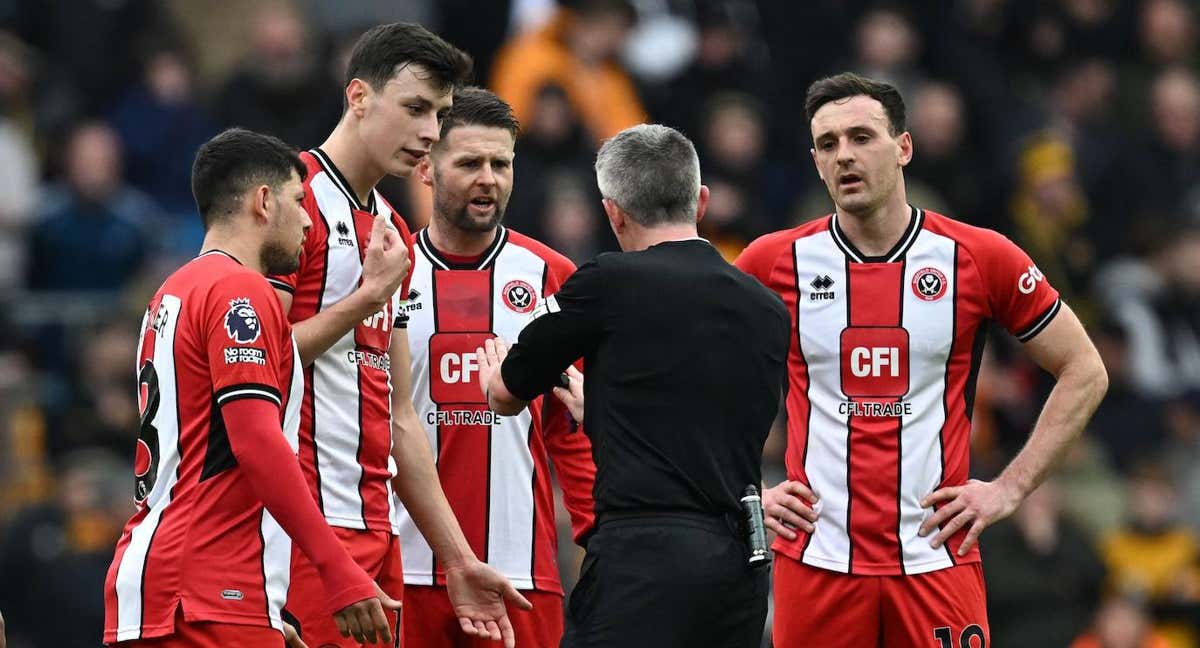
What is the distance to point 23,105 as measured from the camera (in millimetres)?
14648

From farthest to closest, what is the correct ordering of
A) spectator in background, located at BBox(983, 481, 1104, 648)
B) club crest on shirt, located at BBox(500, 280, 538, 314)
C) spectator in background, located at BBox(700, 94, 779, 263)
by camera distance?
spectator in background, located at BBox(700, 94, 779, 263), spectator in background, located at BBox(983, 481, 1104, 648), club crest on shirt, located at BBox(500, 280, 538, 314)

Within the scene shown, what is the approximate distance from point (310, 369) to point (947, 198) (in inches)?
349

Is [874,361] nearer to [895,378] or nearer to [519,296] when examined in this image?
[895,378]

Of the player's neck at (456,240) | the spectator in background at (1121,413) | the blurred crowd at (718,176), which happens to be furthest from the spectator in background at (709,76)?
the player's neck at (456,240)

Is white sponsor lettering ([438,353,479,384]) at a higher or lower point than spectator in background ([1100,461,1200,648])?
higher

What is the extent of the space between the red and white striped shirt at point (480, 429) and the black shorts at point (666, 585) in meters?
1.37

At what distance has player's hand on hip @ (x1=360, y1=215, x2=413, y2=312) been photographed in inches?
274

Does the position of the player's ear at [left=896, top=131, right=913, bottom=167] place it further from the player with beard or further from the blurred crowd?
the blurred crowd

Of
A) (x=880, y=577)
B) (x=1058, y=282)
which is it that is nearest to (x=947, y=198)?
(x=1058, y=282)

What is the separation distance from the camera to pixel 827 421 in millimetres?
7906

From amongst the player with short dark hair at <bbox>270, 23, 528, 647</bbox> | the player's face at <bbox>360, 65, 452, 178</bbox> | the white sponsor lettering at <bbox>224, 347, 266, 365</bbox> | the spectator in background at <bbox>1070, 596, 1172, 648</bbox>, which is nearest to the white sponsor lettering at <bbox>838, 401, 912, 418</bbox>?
the player with short dark hair at <bbox>270, 23, 528, 647</bbox>

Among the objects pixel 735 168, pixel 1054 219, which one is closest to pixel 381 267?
pixel 735 168

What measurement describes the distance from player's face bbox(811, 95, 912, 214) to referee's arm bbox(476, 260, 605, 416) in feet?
5.07

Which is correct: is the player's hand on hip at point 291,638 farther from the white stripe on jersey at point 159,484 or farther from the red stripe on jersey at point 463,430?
the red stripe on jersey at point 463,430
